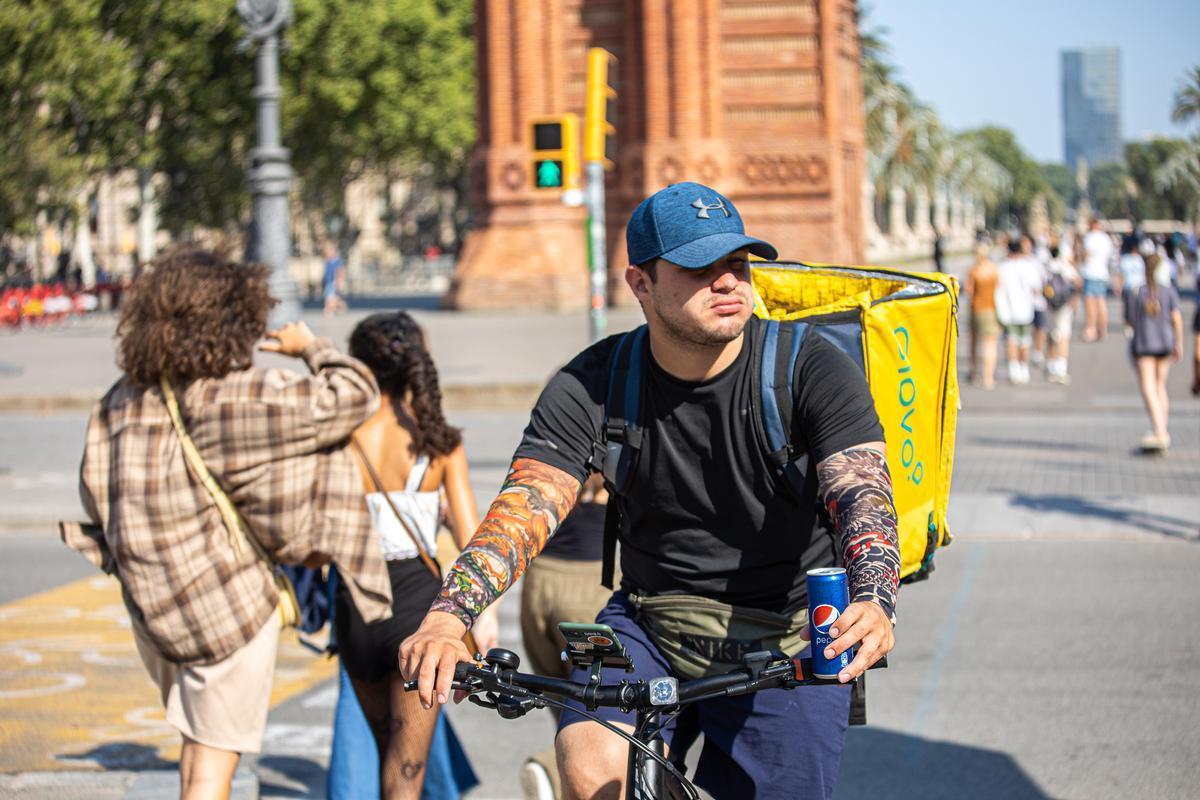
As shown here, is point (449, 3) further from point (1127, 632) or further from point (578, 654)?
point (578, 654)

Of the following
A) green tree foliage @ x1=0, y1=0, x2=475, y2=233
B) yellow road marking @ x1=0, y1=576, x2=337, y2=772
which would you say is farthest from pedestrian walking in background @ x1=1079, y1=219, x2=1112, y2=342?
yellow road marking @ x1=0, y1=576, x2=337, y2=772

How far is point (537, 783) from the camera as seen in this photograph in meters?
4.46

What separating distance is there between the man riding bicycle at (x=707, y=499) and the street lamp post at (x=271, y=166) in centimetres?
1294

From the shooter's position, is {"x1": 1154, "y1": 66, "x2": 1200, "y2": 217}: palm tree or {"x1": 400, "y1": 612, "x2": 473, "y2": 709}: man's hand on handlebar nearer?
{"x1": 400, "y1": 612, "x2": 473, "y2": 709}: man's hand on handlebar

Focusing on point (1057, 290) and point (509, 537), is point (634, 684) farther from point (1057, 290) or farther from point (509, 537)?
point (1057, 290)

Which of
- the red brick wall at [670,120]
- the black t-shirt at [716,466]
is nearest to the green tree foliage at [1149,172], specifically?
the red brick wall at [670,120]

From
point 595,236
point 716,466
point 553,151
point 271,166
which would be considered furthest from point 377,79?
point 716,466

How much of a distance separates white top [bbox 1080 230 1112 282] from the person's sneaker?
2388cm

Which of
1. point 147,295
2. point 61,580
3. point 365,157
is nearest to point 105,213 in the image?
point 365,157

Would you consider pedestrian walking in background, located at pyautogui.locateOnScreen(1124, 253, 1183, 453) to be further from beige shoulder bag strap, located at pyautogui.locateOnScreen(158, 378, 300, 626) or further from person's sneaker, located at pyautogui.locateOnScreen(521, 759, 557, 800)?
beige shoulder bag strap, located at pyautogui.locateOnScreen(158, 378, 300, 626)

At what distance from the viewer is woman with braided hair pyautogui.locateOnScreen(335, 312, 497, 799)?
15.7 ft

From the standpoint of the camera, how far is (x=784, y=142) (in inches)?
1364

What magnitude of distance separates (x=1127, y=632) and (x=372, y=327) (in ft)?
14.9

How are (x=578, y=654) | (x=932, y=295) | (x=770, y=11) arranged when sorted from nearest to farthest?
(x=578, y=654), (x=932, y=295), (x=770, y=11)
